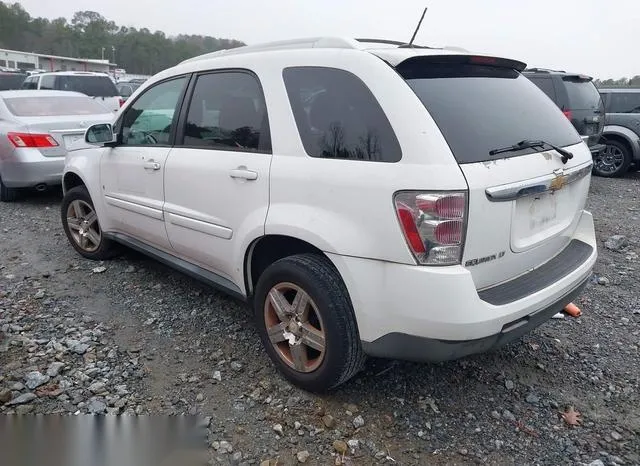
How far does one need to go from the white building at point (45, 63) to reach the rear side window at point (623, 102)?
5449 centimetres

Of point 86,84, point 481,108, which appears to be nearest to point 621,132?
point 481,108

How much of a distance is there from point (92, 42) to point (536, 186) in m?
94.4

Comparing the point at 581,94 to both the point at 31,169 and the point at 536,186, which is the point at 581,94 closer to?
the point at 536,186

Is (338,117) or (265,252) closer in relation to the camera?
(338,117)

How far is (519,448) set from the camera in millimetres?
2451

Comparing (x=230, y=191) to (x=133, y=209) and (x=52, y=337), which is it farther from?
(x=52, y=337)

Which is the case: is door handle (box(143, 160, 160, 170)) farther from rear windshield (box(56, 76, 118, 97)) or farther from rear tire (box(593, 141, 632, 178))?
rear windshield (box(56, 76, 118, 97))

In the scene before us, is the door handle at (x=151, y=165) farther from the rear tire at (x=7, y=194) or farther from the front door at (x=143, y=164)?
the rear tire at (x=7, y=194)

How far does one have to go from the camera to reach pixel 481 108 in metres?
2.55

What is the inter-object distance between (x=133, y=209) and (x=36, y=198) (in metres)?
4.39

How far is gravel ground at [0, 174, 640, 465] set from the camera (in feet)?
8.11

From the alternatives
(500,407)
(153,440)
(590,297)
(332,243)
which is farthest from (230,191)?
(590,297)

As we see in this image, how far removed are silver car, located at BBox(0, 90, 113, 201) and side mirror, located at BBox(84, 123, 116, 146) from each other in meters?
2.44

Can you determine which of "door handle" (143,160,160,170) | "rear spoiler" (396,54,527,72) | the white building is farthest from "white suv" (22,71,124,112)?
the white building
